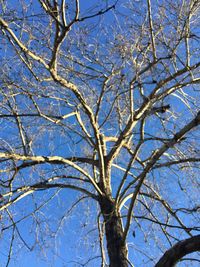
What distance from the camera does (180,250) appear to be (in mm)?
4359

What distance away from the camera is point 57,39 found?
5.62 meters

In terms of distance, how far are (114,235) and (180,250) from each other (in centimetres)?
186

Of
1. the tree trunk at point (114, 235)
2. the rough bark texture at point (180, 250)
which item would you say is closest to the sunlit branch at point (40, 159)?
the tree trunk at point (114, 235)

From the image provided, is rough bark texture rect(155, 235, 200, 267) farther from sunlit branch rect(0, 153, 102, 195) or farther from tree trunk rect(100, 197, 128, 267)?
sunlit branch rect(0, 153, 102, 195)

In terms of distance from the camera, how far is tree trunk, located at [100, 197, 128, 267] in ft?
19.2

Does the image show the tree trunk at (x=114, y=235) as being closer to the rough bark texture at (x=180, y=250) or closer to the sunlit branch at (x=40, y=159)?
the sunlit branch at (x=40, y=159)

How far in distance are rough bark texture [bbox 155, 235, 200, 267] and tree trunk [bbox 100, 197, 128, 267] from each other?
1.42m

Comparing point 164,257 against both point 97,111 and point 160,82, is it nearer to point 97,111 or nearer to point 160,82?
point 160,82

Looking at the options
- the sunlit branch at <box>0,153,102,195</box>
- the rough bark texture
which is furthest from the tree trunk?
the rough bark texture

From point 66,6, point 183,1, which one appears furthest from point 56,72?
point 183,1

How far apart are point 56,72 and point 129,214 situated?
2.10 metres

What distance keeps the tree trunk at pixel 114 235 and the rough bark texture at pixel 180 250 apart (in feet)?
4.67

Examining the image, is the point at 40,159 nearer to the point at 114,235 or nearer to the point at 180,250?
the point at 114,235

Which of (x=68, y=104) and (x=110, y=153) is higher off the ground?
(x=68, y=104)
